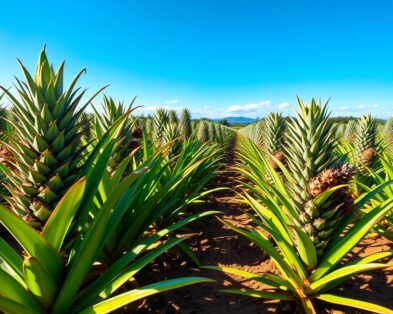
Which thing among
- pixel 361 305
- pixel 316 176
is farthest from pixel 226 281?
pixel 316 176

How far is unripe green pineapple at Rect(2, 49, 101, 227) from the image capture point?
166 cm

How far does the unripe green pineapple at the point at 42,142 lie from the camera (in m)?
1.66

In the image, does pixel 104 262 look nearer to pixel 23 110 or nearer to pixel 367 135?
pixel 23 110

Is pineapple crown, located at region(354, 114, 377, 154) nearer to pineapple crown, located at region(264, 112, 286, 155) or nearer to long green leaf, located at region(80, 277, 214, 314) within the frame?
pineapple crown, located at region(264, 112, 286, 155)

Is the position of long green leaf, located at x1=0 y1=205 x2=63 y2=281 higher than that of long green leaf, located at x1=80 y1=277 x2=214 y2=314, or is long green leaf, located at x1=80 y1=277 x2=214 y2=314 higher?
long green leaf, located at x1=0 y1=205 x2=63 y2=281

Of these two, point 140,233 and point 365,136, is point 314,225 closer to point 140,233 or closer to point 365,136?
point 140,233

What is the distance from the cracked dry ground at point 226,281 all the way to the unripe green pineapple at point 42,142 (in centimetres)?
138

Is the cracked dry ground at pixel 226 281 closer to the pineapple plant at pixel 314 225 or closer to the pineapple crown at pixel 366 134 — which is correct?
the pineapple plant at pixel 314 225

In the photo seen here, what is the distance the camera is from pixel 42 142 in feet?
5.43

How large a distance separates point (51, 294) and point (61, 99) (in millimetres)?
1282

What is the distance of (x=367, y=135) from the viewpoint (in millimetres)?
5828

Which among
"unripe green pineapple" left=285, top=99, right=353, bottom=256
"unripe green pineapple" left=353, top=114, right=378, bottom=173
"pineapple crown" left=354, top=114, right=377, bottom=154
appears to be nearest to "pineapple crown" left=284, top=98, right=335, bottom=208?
"unripe green pineapple" left=285, top=99, right=353, bottom=256

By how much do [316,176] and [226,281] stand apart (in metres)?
1.57

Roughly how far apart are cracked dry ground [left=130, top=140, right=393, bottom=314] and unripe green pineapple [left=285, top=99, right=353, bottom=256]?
631mm
